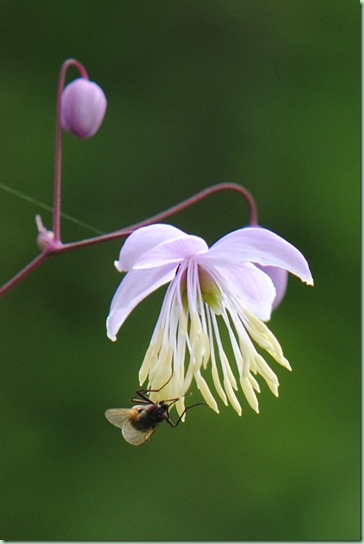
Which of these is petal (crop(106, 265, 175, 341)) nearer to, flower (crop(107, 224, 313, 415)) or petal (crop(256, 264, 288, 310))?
flower (crop(107, 224, 313, 415))

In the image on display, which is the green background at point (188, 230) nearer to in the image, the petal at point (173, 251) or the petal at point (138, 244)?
the petal at point (173, 251)

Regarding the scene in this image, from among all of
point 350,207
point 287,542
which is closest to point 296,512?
point 287,542

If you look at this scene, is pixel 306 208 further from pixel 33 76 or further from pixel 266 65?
pixel 33 76

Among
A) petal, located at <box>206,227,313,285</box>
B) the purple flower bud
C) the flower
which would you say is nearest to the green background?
the purple flower bud

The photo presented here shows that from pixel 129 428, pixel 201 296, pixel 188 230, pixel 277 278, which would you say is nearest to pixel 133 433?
pixel 129 428

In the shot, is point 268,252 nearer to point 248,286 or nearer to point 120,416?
point 248,286

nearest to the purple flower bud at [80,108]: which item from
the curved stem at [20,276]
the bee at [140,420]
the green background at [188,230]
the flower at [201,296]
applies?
the curved stem at [20,276]

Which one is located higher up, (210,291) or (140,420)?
(210,291)
